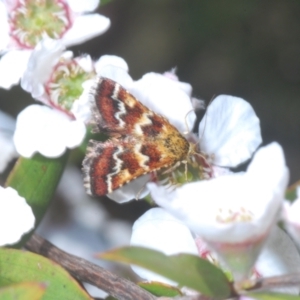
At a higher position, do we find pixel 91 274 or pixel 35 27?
pixel 35 27

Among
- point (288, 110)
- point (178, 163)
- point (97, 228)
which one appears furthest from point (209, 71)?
point (178, 163)

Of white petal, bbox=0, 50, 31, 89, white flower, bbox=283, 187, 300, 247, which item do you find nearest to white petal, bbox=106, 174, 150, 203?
white petal, bbox=0, 50, 31, 89

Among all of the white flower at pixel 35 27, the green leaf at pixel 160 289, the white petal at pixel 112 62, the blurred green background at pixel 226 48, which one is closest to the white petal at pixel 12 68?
the white flower at pixel 35 27

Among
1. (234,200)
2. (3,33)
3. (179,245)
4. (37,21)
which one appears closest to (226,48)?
(37,21)

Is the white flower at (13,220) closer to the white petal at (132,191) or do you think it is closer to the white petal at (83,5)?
the white petal at (132,191)

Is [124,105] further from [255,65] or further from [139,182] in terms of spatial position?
[255,65]

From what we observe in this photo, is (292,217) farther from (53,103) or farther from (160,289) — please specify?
(53,103)
